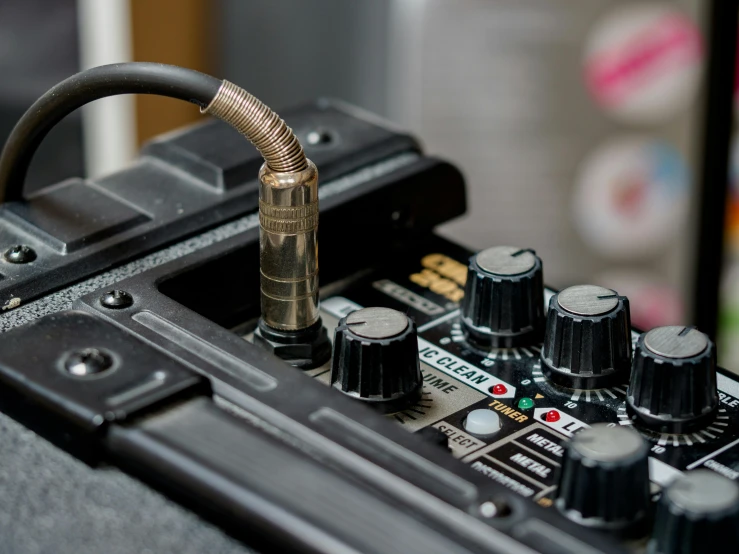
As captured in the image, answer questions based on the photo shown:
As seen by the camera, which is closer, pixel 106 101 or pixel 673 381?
pixel 673 381

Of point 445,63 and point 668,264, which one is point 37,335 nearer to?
point 445,63

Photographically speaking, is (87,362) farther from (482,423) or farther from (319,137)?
(319,137)

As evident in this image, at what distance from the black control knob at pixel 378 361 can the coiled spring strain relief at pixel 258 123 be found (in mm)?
103

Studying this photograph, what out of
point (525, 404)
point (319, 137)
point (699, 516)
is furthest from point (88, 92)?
point (699, 516)

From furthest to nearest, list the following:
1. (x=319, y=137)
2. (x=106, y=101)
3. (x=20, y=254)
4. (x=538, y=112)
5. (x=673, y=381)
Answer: (x=106, y=101) < (x=538, y=112) < (x=319, y=137) < (x=20, y=254) < (x=673, y=381)

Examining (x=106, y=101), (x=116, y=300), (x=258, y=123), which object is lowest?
(x=106, y=101)

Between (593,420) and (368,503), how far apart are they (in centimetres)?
19

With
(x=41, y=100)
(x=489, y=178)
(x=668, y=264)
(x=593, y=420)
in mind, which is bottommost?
(x=668, y=264)

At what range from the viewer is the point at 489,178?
5.57 ft

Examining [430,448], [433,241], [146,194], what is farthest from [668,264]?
[430,448]

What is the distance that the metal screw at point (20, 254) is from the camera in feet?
2.59

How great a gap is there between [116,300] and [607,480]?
1.03 ft

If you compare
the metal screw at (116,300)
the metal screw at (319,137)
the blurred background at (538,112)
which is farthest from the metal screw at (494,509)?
the blurred background at (538,112)

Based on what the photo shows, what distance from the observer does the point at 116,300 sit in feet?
2.44
